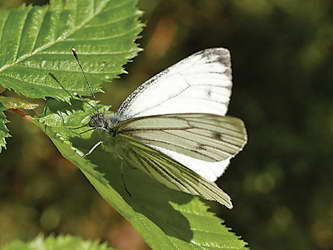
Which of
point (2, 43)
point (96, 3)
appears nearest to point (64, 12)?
point (96, 3)

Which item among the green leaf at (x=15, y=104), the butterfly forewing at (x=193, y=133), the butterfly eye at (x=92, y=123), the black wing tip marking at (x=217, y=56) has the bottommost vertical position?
the butterfly forewing at (x=193, y=133)

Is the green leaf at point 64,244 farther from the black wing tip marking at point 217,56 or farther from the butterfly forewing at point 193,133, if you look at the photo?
the black wing tip marking at point 217,56

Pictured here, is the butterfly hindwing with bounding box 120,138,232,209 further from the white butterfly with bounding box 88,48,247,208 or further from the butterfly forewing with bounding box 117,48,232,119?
the butterfly forewing with bounding box 117,48,232,119

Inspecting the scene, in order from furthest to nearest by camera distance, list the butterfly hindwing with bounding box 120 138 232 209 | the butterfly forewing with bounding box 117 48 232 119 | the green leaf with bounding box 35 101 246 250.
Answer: the butterfly forewing with bounding box 117 48 232 119 < the butterfly hindwing with bounding box 120 138 232 209 < the green leaf with bounding box 35 101 246 250

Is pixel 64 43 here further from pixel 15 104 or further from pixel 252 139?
pixel 252 139

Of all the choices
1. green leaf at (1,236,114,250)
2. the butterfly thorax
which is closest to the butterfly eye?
the butterfly thorax

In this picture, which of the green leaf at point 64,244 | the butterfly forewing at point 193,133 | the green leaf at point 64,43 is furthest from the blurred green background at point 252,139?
the butterfly forewing at point 193,133
